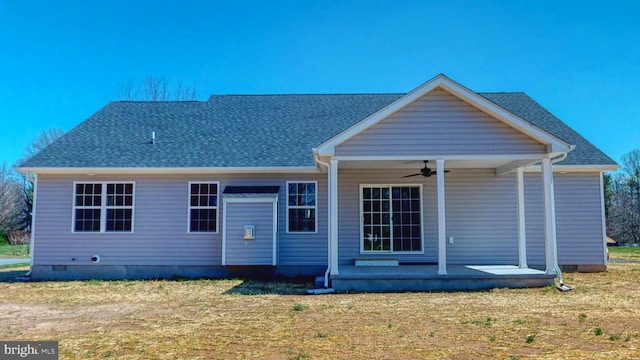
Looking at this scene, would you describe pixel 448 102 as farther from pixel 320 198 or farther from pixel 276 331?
pixel 276 331

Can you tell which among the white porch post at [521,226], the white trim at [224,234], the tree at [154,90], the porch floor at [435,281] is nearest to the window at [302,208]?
the white trim at [224,234]

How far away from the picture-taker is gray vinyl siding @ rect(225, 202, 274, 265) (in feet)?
37.1

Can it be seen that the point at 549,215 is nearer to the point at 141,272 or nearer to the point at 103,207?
the point at 141,272

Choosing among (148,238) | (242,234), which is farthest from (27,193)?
(242,234)

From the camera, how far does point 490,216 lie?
473 inches

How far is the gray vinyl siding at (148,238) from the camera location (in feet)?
39.0

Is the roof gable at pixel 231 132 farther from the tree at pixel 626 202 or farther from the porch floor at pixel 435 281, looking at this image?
the tree at pixel 626 202

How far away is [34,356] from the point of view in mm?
4773

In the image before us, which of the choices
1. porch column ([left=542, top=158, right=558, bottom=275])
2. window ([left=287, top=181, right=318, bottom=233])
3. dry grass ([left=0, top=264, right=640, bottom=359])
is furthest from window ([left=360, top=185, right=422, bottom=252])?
porch column ([left=542, top=158, right=558, bottom=275])

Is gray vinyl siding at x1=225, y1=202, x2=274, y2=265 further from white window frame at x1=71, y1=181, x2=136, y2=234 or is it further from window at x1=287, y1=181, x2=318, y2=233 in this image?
white window frame at x1=71, y1=181, x2=136, y2=234

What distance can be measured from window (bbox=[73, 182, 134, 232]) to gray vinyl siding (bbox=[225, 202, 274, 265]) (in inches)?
115

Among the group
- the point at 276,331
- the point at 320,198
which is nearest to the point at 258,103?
the point at 320,198

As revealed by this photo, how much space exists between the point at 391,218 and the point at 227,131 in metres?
5.72

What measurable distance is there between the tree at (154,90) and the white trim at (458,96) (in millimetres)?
21687
